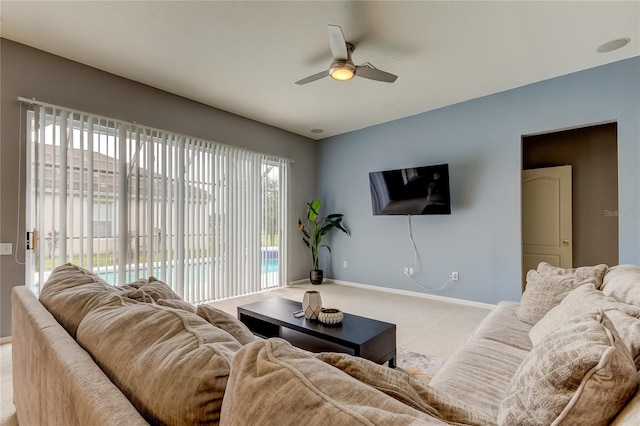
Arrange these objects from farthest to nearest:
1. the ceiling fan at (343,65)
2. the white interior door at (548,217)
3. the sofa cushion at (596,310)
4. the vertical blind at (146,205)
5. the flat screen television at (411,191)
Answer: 1. the white interior door at (548,217)
2. the flat screen television at (411,191)
3. the vertical blind at (146,205)
4. the ceiling fan at (343,65)
5. the sofa cushion at (596,310)

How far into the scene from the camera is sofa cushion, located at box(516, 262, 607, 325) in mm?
1978

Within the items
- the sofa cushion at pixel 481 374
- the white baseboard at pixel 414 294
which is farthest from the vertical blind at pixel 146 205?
the sofa cushion at pixel 481 374

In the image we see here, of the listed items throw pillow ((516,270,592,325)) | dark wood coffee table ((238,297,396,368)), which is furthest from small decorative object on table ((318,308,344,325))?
throw pillow ((516,270,592,325))

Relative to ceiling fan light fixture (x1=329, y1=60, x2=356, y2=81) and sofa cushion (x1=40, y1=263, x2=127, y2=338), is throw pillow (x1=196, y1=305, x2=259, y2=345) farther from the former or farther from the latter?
ceiling fan light fixture (x1=329, y1=60, x2=356, y2=81)

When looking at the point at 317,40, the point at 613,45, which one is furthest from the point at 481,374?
→ the point at 613,45

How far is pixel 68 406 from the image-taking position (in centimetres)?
69

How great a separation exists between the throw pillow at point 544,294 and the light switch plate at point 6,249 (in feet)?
14.1

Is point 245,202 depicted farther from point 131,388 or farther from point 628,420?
point 628,420

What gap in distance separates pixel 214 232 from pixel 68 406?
3.64 meters

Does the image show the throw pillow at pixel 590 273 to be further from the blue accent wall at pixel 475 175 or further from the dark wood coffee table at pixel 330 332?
the blue accent wall at pixel 475 175

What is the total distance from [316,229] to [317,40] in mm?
3416

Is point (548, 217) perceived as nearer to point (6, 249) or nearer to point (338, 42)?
point (338, 42)

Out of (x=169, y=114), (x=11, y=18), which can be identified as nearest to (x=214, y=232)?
(x=169, y=114)

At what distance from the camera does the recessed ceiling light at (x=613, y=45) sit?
277 cm
